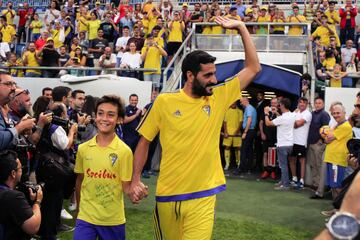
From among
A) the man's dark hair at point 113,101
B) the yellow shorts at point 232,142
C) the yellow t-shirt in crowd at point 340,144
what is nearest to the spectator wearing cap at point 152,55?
the yellow shorts at point 232,142

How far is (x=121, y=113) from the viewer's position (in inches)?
183

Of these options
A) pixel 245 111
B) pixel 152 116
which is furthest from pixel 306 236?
pixel 245 111

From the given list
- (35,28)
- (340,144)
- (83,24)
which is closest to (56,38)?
(83,24)

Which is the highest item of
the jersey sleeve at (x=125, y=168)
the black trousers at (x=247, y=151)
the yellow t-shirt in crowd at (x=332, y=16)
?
the yellow t-shirt in crowd at (x=332, y=16)

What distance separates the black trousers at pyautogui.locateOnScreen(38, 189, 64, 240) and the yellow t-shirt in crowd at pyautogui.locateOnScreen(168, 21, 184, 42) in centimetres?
1026

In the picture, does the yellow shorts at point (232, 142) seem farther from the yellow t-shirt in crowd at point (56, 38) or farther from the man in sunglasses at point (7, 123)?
the yellow t-shirt in crowd at point (56, 38)

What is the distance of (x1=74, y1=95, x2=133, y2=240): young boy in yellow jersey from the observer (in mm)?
4332

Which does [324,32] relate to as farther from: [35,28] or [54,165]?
[54,165]

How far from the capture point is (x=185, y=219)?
4.06 meters

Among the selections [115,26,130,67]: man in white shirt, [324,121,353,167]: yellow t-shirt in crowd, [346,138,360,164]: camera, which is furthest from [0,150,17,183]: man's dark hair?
[115,26,130,67]: man in white shirt

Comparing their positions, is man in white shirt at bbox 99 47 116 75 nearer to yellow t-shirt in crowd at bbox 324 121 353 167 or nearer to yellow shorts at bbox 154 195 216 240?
yellow t-shirt in crowd at bbox 324 121 353 167

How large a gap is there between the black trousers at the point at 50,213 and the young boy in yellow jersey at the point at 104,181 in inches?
66.3

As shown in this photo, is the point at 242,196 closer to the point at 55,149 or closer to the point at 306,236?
the point at 306,236

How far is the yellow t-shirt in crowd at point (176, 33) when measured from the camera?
52.2ft
